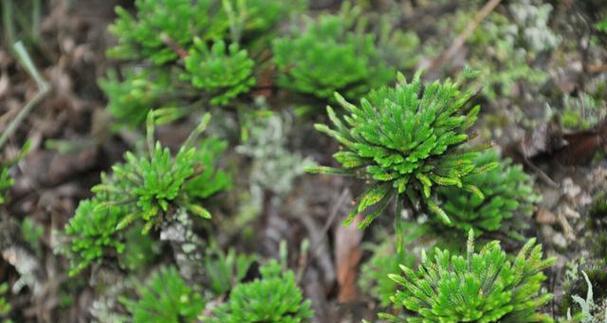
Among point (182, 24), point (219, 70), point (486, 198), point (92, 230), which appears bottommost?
point (486, 198)

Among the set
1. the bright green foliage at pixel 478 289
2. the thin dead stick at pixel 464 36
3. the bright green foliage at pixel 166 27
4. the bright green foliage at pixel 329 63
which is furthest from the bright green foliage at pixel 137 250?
the thin dead stick at pixel 464 36

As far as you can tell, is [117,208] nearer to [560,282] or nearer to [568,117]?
[560,282]

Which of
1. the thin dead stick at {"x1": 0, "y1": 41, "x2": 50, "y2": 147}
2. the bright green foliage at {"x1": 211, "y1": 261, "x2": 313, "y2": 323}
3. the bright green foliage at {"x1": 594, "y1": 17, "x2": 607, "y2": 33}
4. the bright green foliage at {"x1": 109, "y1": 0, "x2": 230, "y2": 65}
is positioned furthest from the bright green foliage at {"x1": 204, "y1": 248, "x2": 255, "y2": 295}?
the bright green foliage at {"x1": 594, "y1": 17, "x2": 607, "y2": 33}

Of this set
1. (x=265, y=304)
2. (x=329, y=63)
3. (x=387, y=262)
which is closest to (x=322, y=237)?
(x=387, y=262)

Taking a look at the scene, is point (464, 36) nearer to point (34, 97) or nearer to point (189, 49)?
point (189, 49)

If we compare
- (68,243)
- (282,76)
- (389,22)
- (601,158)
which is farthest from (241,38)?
(601,158)

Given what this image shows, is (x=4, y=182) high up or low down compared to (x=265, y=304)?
up

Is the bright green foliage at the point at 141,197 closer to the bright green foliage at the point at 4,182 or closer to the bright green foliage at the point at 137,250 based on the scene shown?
the bright green foliage at the point at 137,250
